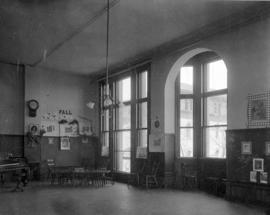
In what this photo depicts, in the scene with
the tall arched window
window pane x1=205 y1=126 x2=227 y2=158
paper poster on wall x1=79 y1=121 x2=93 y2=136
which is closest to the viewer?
window pane x1=205 y1=126 x2=227 y2=158

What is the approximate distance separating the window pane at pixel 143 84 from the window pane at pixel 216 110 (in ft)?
8.37

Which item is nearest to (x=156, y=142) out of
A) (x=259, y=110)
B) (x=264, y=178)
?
(x=259, y=110)

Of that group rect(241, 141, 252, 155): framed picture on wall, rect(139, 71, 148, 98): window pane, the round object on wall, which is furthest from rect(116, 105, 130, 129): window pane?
rect(241, 141, 252, 155): framed picture on wall

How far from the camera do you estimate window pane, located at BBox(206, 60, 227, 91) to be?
10.1 metres

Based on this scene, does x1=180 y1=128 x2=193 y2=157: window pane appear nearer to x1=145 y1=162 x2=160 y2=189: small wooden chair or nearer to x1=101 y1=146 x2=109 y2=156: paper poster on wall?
x1=145 y1=162 x2=160 y2=189: small wooden chair

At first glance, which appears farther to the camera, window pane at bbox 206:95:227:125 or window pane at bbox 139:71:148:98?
window pane at bbox 139:71:148:98

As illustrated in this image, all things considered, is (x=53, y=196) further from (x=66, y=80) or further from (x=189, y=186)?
(x=66, y=80)

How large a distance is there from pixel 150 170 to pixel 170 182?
0.87 meters

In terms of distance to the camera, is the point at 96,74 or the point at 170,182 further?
the point at 96,74

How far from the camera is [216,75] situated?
10.4 metres

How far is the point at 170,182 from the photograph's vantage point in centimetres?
1077

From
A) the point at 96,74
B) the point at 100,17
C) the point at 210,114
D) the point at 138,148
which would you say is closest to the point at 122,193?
the point at 138,148

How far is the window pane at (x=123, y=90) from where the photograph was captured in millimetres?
13148

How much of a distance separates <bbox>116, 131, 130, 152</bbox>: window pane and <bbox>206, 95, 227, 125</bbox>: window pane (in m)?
3.60
